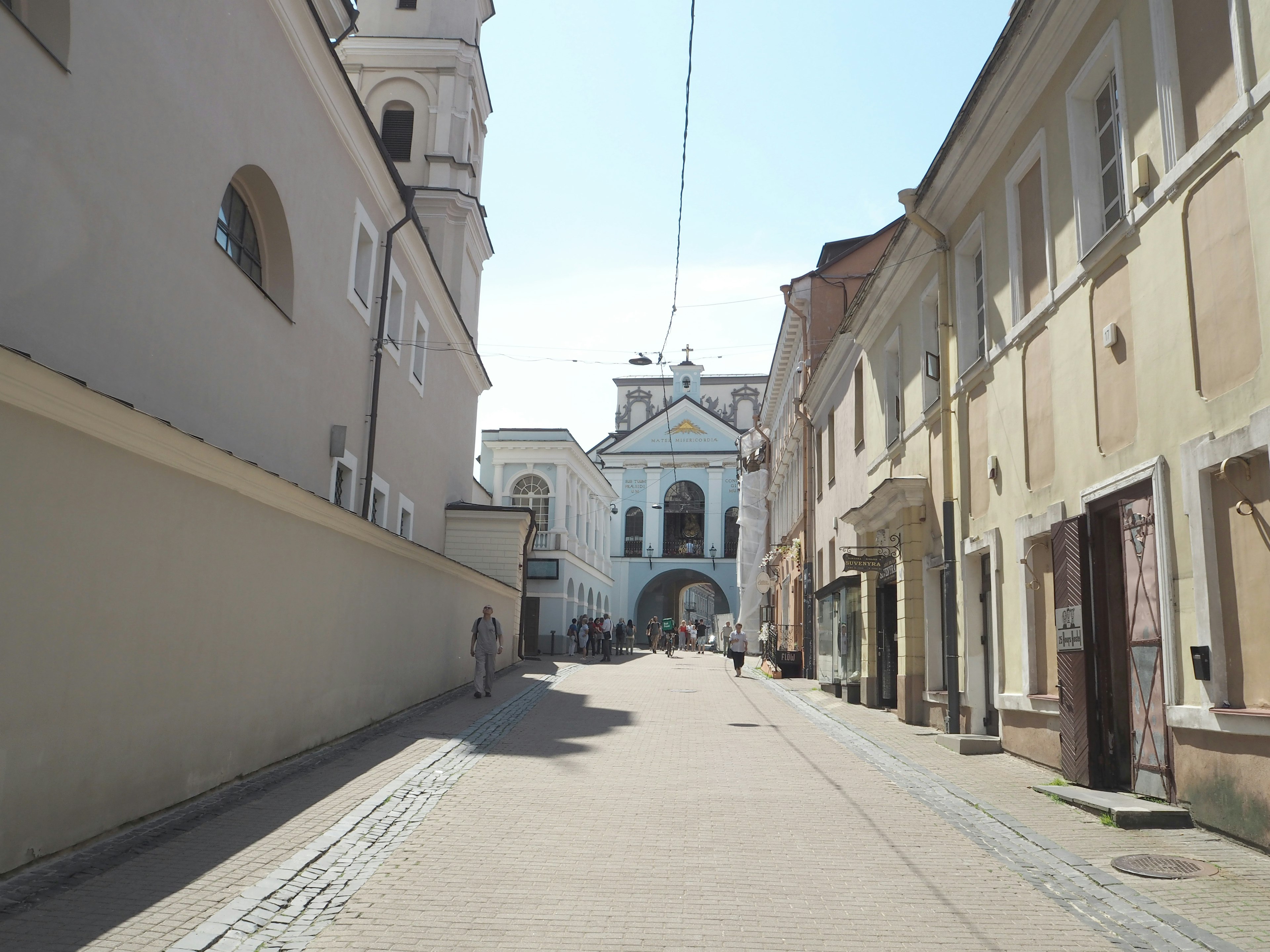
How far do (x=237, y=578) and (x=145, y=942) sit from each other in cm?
421

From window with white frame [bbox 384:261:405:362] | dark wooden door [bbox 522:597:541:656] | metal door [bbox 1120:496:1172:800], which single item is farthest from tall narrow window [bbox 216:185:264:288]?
dark wooden door [bbox 522:597:541:656]

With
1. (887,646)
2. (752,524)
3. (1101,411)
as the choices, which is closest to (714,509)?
(752,524)

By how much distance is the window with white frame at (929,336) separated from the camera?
1465 centimetres

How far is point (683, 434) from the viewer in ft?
207

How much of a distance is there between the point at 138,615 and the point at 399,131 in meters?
25.7

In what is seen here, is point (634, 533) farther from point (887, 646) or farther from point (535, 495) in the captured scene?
point (887, 646)

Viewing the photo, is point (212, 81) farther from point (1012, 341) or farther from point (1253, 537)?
point (1253, 537)

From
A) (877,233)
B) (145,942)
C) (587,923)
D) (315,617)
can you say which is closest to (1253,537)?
(587,923)

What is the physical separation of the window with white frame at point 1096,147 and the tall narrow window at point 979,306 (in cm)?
297

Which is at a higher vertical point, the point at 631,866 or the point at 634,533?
the point at 634,533

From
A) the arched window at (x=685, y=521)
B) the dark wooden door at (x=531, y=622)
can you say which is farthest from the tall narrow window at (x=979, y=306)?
the arched window at (x=685, y=521)

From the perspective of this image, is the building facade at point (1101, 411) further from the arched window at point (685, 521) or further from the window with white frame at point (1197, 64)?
the arched window at point (685, 521)

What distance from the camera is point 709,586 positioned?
6662 cm

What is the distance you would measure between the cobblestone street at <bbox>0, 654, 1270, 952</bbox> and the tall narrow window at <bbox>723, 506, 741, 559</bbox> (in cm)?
4923
